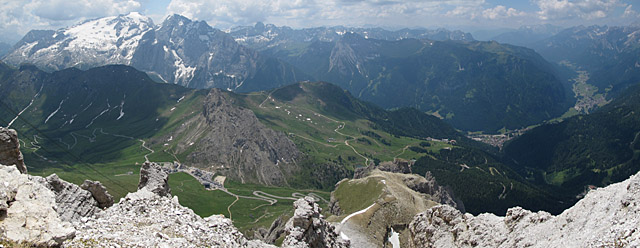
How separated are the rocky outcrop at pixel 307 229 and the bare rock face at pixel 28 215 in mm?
30911

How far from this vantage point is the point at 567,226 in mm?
40344

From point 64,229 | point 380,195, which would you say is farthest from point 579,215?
point 380,195

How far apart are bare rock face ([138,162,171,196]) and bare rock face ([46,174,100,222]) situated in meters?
12.0

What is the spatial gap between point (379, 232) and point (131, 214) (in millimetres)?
73451

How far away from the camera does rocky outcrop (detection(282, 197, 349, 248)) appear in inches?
2042

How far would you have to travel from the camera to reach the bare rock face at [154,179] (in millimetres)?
51562

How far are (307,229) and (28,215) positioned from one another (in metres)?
38.8

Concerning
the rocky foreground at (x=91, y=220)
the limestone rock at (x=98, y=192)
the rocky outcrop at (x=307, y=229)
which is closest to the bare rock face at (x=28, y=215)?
the rocky foreground at (x=91, y=220)

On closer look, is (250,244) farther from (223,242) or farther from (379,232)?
(379,232)

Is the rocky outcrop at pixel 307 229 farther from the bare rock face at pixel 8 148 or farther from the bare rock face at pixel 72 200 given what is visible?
the bare rock face at pixel 8 148

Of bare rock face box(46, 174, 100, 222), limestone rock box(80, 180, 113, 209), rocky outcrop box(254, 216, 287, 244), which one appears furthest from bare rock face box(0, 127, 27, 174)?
rocky outcrop box(254, 216, 287, 244)

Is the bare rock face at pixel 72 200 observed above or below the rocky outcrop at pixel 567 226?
above

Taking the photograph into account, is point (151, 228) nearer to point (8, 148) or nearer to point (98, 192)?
point (98, 192)

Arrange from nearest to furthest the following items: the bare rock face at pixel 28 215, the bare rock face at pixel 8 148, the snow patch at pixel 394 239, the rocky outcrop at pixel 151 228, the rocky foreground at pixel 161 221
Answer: the bare rock face at pixel 28 215
the rocky foreground at pixel 161 221
the rocky outcrop at pixel 151 228
the bare rock face at pixel 8 148
the snow patch at pixel 394 239
